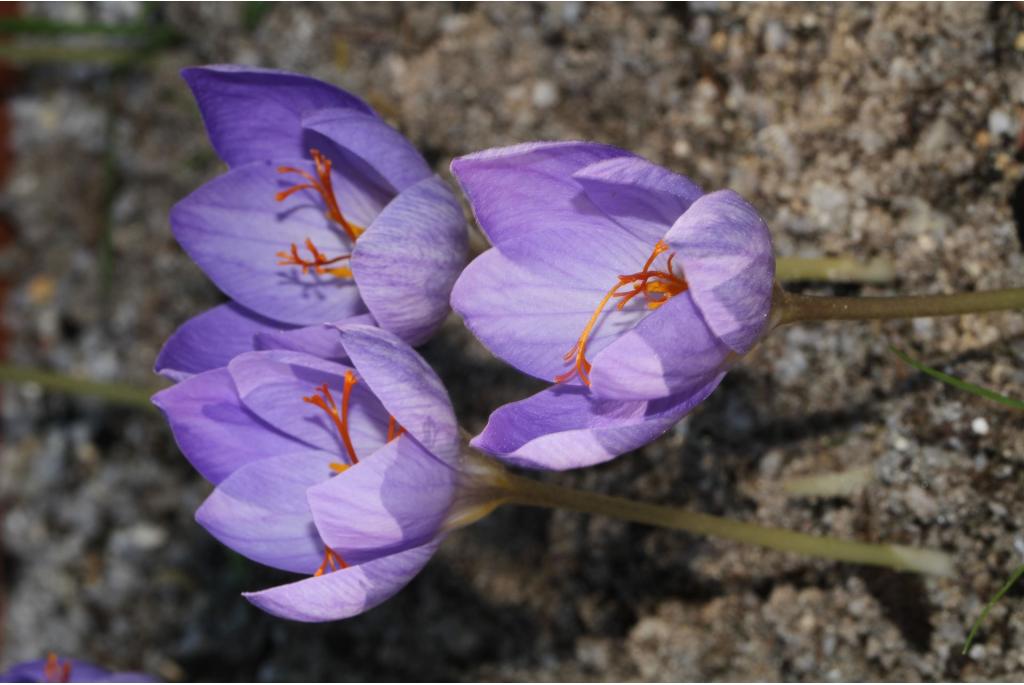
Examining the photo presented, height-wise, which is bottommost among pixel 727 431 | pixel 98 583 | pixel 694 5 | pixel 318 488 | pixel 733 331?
pixel 98 583

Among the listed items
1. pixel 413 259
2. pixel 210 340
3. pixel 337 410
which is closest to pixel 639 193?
pixel 413 259

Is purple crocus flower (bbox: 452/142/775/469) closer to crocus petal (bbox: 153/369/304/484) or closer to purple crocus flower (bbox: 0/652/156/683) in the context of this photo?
crocus petal (bbox: 153/369/304/484)

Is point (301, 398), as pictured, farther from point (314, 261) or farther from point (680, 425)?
point (680, 425)

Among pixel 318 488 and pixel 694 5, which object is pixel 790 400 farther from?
pixel 318 488

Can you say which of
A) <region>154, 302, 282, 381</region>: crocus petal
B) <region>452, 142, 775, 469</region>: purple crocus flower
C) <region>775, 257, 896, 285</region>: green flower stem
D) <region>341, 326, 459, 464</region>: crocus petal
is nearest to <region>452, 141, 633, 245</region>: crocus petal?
<region>452, 142, 775, 469</region>: purple crocus flower

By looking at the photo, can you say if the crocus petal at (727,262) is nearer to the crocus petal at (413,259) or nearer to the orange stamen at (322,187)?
the crocus petal at (413,259)

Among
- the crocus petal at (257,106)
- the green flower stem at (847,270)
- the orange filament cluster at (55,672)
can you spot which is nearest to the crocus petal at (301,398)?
the crocus petal at (257,106)

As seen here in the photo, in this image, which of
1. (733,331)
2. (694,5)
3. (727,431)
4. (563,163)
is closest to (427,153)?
(694,5)
